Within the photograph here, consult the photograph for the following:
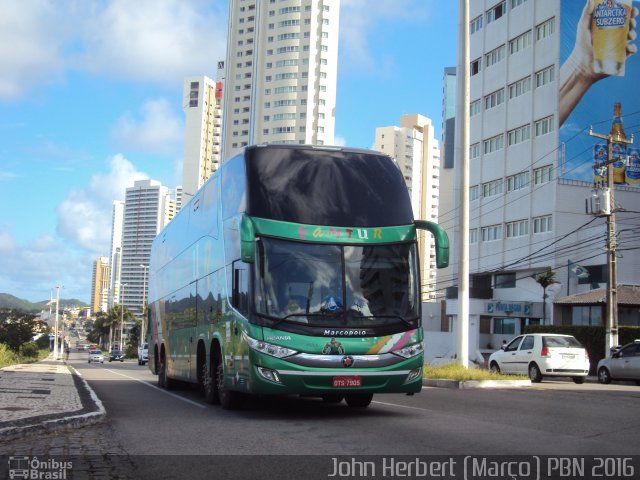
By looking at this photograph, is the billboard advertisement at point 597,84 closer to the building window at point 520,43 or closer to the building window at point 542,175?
the building window at point 542,175

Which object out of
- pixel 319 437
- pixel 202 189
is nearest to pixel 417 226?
pixel 319 437

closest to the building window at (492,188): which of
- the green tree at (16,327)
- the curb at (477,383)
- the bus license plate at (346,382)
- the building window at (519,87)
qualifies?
the building window at (519,87)

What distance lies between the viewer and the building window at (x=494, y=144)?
209 ft

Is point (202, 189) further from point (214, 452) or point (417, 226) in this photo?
point (214, 452)

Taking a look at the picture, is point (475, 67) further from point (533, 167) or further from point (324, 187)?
point (324, 187)

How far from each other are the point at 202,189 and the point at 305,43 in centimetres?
12692

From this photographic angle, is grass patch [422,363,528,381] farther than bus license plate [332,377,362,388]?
Yes

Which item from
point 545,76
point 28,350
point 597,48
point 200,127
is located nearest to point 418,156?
point 200,127

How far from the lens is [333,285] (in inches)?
434

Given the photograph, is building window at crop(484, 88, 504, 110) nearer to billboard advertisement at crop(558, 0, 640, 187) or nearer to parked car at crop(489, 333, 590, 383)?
billboard advertisement at crop(558, 0, 640, 187)

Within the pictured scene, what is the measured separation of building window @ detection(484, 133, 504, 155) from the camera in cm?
6376

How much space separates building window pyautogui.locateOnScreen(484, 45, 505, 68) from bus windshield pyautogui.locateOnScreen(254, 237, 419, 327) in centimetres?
5756

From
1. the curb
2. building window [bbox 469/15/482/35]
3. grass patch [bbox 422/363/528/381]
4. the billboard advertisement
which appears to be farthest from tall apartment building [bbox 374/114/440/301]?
the curb

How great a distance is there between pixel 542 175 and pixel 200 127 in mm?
127601
